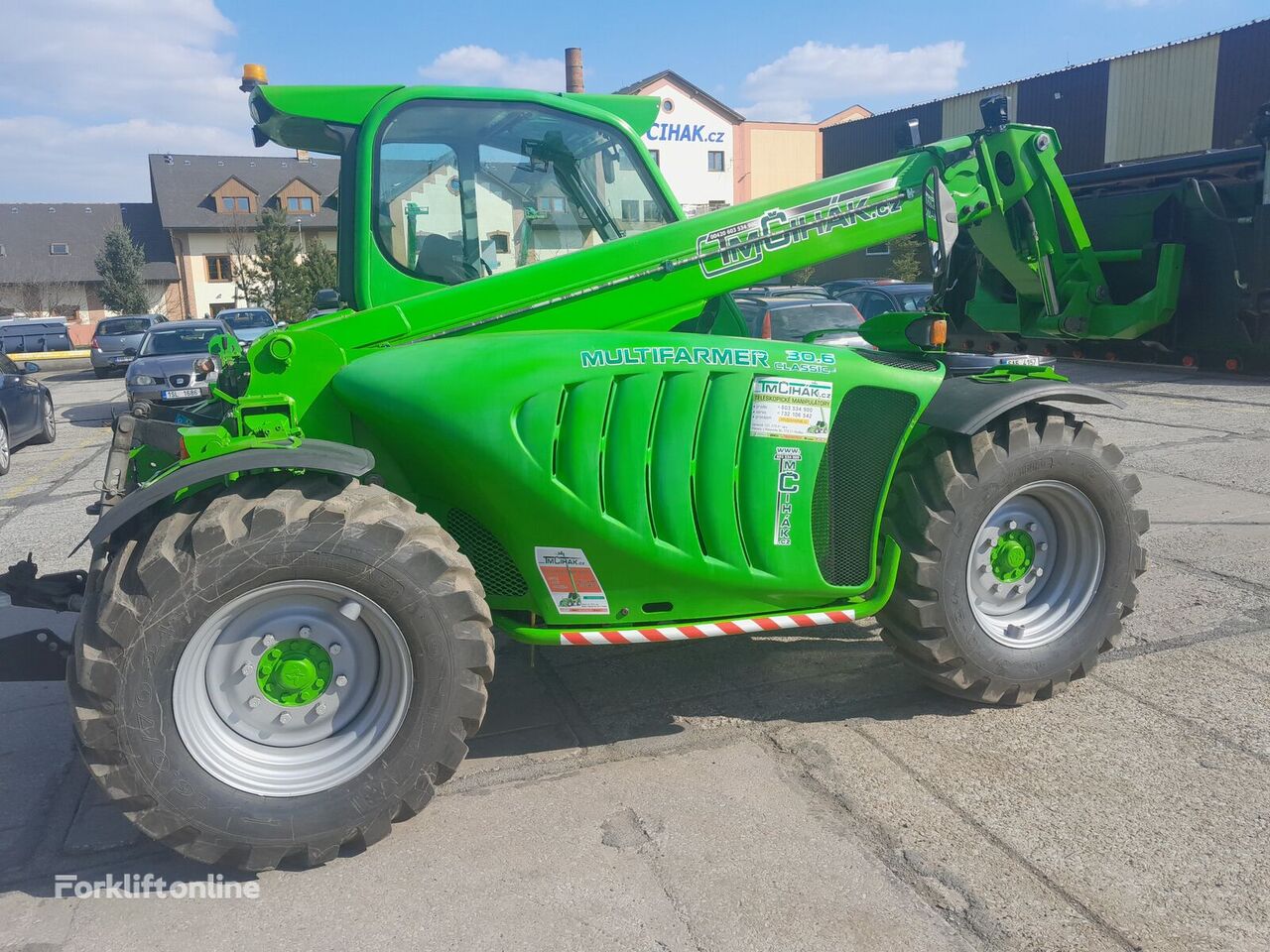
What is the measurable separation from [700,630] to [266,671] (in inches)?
62.5

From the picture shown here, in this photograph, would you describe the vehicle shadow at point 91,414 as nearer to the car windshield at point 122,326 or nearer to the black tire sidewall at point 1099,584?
the car windshield at point 122,326

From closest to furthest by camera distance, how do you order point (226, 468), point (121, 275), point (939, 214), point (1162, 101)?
point (226, 468), point (939, 214), point (1162, 101), point (121, 275)

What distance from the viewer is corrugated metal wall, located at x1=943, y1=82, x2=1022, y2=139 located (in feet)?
108

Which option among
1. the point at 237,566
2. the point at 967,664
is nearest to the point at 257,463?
the point at 237,566

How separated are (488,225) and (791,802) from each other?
2552mm

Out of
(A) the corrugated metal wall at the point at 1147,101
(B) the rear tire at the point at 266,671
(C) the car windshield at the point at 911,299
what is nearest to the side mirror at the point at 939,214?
(B) the rear tire at the point at 266,671

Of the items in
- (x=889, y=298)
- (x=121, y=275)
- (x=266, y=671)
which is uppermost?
(x=121, y=275)

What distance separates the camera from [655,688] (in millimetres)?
4633

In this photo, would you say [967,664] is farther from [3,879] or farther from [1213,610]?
[3,879]

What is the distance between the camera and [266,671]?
338 cm

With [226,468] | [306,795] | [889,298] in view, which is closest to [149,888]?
[306,795]

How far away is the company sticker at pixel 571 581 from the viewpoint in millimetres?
3629

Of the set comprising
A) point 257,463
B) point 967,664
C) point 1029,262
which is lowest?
point 967,664

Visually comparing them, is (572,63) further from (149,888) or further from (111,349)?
(149,888)
